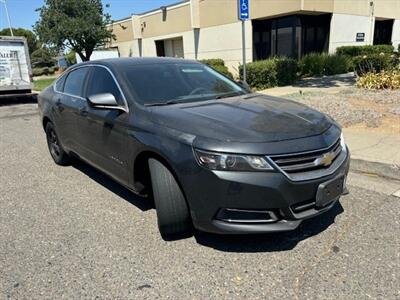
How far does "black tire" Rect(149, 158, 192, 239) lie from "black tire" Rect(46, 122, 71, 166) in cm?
285

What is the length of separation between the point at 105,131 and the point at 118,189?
3.18 ft

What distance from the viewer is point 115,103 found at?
11.8ft

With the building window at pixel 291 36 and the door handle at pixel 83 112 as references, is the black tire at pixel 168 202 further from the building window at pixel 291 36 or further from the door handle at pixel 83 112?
the building window at pixel 291 36

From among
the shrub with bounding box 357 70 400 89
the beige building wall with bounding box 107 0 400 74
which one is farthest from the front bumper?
the beige building wall with bounding box 107 0 400 74

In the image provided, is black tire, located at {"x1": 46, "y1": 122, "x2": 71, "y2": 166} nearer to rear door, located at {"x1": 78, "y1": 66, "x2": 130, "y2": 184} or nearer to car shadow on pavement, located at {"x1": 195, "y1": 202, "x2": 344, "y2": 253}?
rear door, located at {"x1": 78, "y1": 66, "x2": 130, "y2": 184}

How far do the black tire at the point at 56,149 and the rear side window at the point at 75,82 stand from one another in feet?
2.60

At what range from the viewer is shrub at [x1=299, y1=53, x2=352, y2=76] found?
16531 millimetres

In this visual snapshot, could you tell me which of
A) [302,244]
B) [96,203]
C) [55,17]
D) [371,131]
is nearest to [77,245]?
[96,203]

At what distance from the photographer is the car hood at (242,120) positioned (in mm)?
2843

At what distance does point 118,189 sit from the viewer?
4559mm

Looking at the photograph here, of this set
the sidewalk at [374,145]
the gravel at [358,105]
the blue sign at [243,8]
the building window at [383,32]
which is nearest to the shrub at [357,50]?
the building window at [383,32]

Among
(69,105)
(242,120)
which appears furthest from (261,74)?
(242,120)

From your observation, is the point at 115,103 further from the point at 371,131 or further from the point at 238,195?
the point at 371,131

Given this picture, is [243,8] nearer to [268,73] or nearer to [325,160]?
[325,160]
